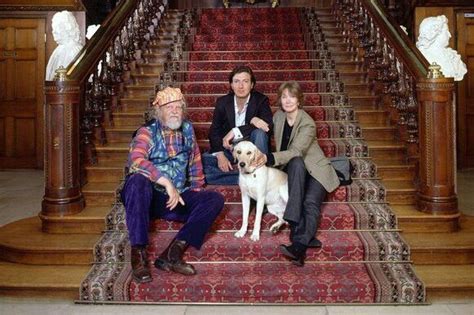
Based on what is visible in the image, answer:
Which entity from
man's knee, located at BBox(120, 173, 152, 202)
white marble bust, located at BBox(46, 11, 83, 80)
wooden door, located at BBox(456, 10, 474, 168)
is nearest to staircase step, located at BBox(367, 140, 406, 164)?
man's knee, located at BBox(120, 173, 152, 202)

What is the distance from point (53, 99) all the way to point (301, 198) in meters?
1.85

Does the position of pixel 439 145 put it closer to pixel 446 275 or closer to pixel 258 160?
pixel 446 275

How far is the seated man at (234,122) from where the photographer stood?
355 centimetres


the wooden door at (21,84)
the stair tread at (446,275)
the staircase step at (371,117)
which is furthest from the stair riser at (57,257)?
the wooden door at (21,84)

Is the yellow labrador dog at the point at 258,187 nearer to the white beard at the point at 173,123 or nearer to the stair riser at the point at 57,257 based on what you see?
the white beard at the point at 173,123

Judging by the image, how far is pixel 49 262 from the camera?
10.5ft

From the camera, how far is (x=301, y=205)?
3.07m

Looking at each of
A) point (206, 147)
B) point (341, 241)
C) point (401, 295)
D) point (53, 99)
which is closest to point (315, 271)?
point (341, 241)

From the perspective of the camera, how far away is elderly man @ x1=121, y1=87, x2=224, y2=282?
2.88m

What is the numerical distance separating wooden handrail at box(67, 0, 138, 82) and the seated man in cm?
107

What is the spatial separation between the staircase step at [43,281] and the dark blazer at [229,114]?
1276 millimetres

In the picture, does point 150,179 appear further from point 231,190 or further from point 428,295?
point 428,295

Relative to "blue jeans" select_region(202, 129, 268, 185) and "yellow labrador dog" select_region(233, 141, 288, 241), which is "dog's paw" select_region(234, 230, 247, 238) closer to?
"yellow labrador dog" select_region(233, 141, 288, 241)

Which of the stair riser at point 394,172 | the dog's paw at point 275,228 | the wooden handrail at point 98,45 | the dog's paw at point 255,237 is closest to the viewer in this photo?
the dog's paw at point 255,237
